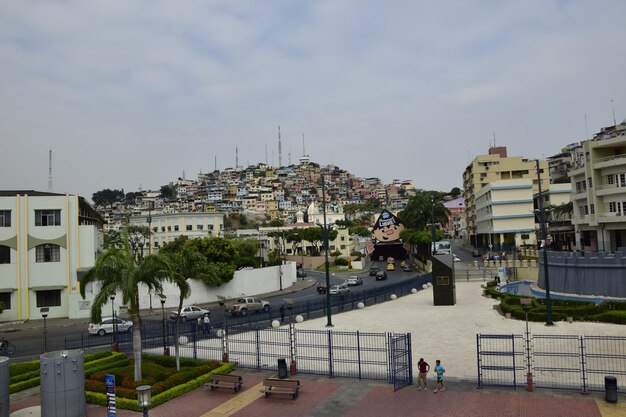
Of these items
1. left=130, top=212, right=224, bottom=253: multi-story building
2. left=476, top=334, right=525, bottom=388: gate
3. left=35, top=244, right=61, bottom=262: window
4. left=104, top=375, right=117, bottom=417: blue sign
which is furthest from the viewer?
left=130, top=212, right=224, bottom=253: multi-story building

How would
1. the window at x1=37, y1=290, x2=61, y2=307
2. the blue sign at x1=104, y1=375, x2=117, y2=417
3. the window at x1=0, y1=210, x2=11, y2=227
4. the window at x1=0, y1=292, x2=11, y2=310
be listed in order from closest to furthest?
1. the blue sign at x1=104, y1=375, x2=117, y2=417
2. the window at x1=0, y1=292, x2=11, y2=310
3. the window at x1=0, y1=210, x2=11, y2=227
4. the window at x1=37, y1=290, x2=61, y2=307

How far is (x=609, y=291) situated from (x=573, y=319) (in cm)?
967

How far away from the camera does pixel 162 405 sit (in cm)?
1778

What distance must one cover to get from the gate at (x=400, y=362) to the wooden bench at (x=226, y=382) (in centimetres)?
564

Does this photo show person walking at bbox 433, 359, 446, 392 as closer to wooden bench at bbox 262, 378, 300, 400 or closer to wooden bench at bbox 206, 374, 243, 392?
wooden bench at bbox 262, 378, 300, 400

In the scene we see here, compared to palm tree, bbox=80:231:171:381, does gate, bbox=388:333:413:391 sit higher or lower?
lower

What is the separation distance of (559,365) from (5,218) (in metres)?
44.1

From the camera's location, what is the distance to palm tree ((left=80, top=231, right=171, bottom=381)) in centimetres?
1861

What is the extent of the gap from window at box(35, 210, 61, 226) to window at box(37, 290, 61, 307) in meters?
6.02

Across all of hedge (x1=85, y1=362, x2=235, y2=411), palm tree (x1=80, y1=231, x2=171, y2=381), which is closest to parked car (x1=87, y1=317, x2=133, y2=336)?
palm tree (x1=80, y1=231, x2=171, y2=381)

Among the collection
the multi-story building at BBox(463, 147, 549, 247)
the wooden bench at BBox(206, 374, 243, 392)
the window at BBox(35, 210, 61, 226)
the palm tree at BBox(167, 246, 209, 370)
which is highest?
the multi-story building at BBox(463, 147, 549, 247)

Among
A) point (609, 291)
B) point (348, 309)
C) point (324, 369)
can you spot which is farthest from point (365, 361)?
point (609, 291)

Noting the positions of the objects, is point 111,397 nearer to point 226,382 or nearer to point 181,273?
point 226,382

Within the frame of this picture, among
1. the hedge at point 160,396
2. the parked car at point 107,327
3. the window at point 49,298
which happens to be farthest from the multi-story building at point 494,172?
the hedge at point 160,396
